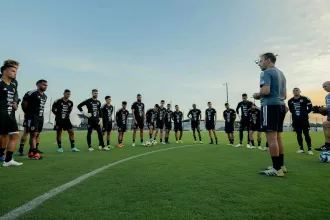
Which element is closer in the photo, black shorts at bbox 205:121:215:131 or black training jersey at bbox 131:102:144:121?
black training jersey at bbox 131:102:144:121

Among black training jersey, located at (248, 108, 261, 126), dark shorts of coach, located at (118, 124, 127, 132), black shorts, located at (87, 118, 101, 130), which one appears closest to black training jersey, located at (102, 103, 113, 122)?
dark shorts of coach, located at (118, 124, 127, 132)

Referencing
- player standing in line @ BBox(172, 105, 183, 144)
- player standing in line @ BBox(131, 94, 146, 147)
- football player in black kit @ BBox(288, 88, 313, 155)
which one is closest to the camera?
football player in black kit @ BBox(288, 88, 313, 155)

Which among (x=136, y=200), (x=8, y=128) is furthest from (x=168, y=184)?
(x=8, y=128)

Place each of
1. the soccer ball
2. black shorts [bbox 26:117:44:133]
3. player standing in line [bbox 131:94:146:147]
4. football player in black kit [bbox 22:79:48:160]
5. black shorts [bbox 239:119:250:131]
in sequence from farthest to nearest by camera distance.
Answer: player standing in line [bbox 131:94:146:147] → black shorts [bbox 239:119:250:131] → football player in black kit [bbox 22:79:48:160] → black shorts [bbox 26:117:44:133] → the soccer ball

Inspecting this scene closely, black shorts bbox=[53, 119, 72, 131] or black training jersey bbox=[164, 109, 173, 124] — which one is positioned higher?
black training jersey bbox=[164, 109, 173, 124]

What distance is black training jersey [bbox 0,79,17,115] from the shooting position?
5.89 meters

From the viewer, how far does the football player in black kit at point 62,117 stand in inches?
400

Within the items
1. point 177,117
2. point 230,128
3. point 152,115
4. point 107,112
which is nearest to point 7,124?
point 107,112

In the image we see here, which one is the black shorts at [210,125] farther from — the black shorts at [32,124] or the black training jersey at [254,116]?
the black shorts at [32,124]

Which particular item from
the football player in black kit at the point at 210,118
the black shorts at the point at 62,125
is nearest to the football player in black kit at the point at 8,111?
the black shorts at the point at 62,125

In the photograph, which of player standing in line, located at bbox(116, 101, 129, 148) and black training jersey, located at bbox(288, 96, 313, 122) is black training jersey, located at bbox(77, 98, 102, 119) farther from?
black training jersey, located at bbox(288, 96, 313, 122)

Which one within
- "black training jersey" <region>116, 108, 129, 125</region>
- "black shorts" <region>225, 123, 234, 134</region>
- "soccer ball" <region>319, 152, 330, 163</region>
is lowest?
"soccer ball" <region>319, 152, 330, 163</region>

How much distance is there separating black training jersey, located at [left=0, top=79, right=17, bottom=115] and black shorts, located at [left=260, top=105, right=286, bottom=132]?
576cm

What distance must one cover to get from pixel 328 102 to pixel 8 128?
340 inches
